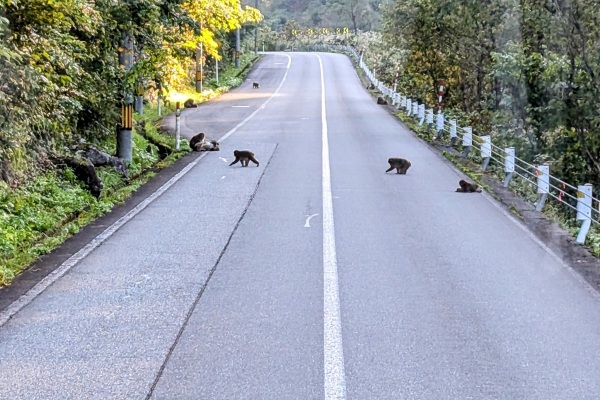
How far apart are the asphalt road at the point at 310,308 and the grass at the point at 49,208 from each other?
Result: 0.75 m

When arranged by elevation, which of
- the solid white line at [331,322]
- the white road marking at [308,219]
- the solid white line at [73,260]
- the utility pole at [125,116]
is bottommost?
the solid white line at [73,260]

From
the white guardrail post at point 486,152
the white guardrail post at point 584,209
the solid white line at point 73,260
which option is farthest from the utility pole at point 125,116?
the white guardrail post at point 584,209

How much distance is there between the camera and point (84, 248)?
34.6ft

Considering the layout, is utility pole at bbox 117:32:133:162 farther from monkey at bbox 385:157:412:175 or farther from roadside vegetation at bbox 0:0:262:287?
monkey at bbox 385:157:412:175

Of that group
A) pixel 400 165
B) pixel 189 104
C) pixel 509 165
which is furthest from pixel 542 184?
pixel 189 104

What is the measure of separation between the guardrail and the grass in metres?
7.36

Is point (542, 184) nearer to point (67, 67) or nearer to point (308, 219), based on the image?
point (308, 219)

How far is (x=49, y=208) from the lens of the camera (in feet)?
42.2

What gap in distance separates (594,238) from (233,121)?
21.1 m

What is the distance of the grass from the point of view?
1019 centimetres

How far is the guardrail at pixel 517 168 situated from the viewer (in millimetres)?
12188

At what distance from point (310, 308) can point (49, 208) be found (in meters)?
6.47

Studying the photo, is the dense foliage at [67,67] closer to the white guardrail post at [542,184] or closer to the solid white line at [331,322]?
the solid white line at [331,322]

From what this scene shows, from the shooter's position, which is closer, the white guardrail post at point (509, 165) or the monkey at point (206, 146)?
the white guardrail post at point (509, 165)
